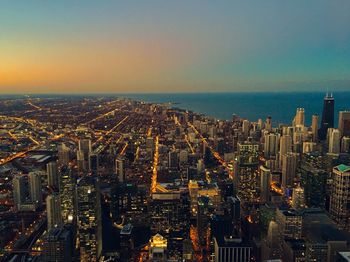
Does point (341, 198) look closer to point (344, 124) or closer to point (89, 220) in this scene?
point (89, 220)

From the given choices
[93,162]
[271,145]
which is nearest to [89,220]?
[93,162]

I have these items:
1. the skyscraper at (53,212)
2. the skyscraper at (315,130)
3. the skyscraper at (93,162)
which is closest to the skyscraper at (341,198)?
the skyscraper at (315,130)

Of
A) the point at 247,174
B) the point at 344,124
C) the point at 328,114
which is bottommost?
the point at 247,174

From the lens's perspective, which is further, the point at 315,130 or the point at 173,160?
the point at 315,130

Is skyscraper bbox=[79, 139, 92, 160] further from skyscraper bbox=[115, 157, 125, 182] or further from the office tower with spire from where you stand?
the office tower with spire

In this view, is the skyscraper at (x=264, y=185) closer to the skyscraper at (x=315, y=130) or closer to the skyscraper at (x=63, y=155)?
the skyscraper at (x=315, y=130)

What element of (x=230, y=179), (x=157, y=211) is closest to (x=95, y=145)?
(x=230, y=179)

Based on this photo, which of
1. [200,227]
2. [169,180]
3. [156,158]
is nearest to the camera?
[200,227]

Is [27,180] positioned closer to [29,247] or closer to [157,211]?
[29,247]
